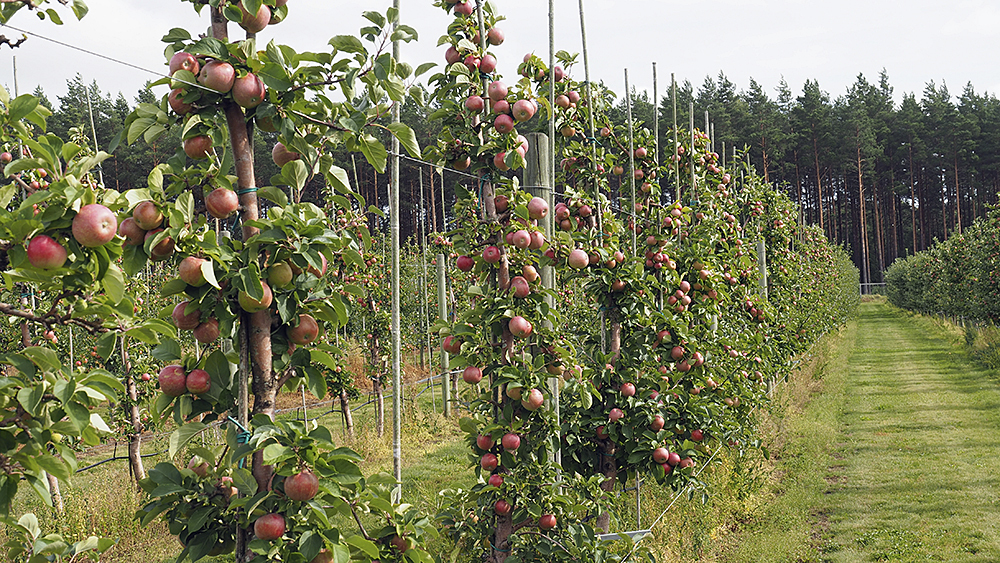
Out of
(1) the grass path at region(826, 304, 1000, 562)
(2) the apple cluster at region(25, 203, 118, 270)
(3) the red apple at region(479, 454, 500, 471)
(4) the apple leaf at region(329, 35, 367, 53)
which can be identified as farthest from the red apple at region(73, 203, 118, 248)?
(1) the grass path at region(826, 304, 1000, 562)

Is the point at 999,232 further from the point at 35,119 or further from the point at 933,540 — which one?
the point at 35,119

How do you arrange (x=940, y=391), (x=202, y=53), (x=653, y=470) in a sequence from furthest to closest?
1. (x=940, y=391)
2. (x=653, y=470)
3. (x=202, y=53)

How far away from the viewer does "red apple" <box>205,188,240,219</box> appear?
61.4 inches

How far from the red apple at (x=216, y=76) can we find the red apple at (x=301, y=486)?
2.92 feet

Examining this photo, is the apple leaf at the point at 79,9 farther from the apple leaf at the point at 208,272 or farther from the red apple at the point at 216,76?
the apple leaf at the point at 208,272

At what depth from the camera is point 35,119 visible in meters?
1.40

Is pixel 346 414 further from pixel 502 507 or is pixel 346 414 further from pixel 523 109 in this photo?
pixel 523 109

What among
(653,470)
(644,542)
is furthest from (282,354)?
(644,542)

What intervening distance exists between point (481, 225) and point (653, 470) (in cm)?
211

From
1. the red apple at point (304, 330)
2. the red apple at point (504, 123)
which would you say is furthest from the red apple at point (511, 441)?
the red apple at point (304, 330)

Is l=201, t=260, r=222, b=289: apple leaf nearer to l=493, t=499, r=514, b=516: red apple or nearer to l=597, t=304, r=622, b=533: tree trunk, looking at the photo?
l=493, t=499, r=514, b=516: red apple

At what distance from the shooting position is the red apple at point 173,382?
1.59 m

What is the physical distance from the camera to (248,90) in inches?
61.8

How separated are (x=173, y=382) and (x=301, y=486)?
0.40 m
